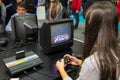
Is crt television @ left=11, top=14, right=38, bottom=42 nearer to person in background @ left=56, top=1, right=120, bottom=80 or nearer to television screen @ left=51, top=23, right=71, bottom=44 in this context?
television screen @ left=51, top=23, right=71, bottom=44

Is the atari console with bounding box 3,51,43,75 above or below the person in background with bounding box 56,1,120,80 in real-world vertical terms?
below

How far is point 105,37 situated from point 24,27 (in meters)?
1.14

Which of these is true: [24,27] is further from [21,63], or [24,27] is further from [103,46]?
[103,46]

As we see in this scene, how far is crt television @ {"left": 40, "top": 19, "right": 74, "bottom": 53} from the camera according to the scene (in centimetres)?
178

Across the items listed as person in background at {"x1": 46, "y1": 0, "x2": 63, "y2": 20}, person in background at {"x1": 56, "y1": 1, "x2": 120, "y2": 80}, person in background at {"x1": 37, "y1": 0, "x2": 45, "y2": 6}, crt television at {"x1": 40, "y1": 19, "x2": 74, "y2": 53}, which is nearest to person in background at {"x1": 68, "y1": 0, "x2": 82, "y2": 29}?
person in background at {"x1": 37, "y1": 0, "x2": 45, "y2": 6}

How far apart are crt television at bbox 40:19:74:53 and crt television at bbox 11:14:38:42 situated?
0.65 feet

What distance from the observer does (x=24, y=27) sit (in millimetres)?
2035

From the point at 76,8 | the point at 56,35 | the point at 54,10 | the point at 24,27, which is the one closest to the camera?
the point at 56,35

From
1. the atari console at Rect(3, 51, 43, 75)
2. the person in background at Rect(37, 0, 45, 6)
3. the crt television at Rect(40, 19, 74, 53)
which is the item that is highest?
the person in background at Rect(37, 0, 45, 6)

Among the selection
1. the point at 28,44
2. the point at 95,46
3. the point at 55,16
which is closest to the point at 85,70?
the point at 95,46


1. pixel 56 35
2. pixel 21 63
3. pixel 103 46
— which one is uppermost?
pixel 103 46

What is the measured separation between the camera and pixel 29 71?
1543mm

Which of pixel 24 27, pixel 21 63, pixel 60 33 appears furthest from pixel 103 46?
pixel 24 27

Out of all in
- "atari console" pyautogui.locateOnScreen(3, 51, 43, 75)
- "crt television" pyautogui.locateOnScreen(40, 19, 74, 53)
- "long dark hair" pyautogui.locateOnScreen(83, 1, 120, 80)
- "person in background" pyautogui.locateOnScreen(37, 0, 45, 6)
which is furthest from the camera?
"person in background" pyautogui.locateOnScreen(37, 0, 45, 6)
